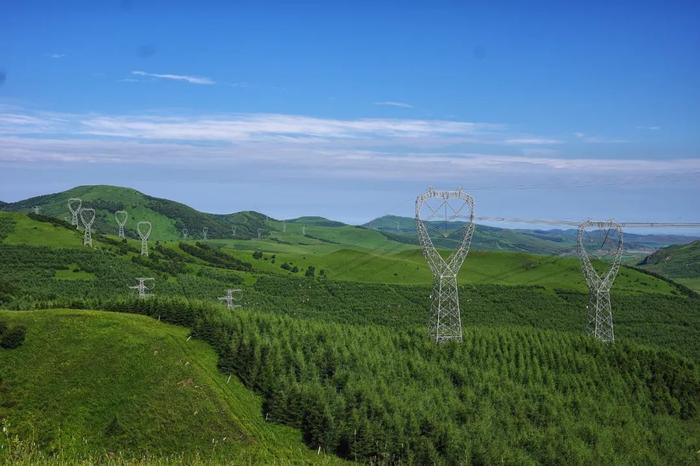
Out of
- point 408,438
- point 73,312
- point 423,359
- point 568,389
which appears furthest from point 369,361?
point 73,312

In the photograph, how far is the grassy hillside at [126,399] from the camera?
68.4 metres

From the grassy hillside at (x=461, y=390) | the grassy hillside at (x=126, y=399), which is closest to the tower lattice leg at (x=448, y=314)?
the grassy hillside at (x=461, y=390)

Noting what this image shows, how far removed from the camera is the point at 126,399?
74.5 metres

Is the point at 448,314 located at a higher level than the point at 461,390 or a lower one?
higher

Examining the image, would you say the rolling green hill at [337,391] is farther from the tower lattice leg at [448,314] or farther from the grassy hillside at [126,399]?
the tower lattice leg at [448,314]

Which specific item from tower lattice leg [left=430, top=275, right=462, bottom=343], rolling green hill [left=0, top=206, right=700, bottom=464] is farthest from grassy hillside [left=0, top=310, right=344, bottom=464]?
tower lattice leg [left=430, top=275, right=462, bottom=343]

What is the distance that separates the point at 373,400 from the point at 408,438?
24.0 feet

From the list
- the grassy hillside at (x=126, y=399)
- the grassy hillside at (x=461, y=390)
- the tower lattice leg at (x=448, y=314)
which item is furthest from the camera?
the tower lattice leg at (x=448, y=314)

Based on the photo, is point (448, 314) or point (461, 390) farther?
point (448, 314)

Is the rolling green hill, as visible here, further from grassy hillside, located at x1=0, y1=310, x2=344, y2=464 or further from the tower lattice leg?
the tower lattice leg

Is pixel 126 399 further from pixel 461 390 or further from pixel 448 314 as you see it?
pixel 448 314

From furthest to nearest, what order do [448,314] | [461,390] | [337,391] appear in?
[448,314]
[461,390]
[337,391]

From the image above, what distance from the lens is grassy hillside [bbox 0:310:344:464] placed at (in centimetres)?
6844

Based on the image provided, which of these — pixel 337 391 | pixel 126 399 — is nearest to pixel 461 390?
pixel 337 391
